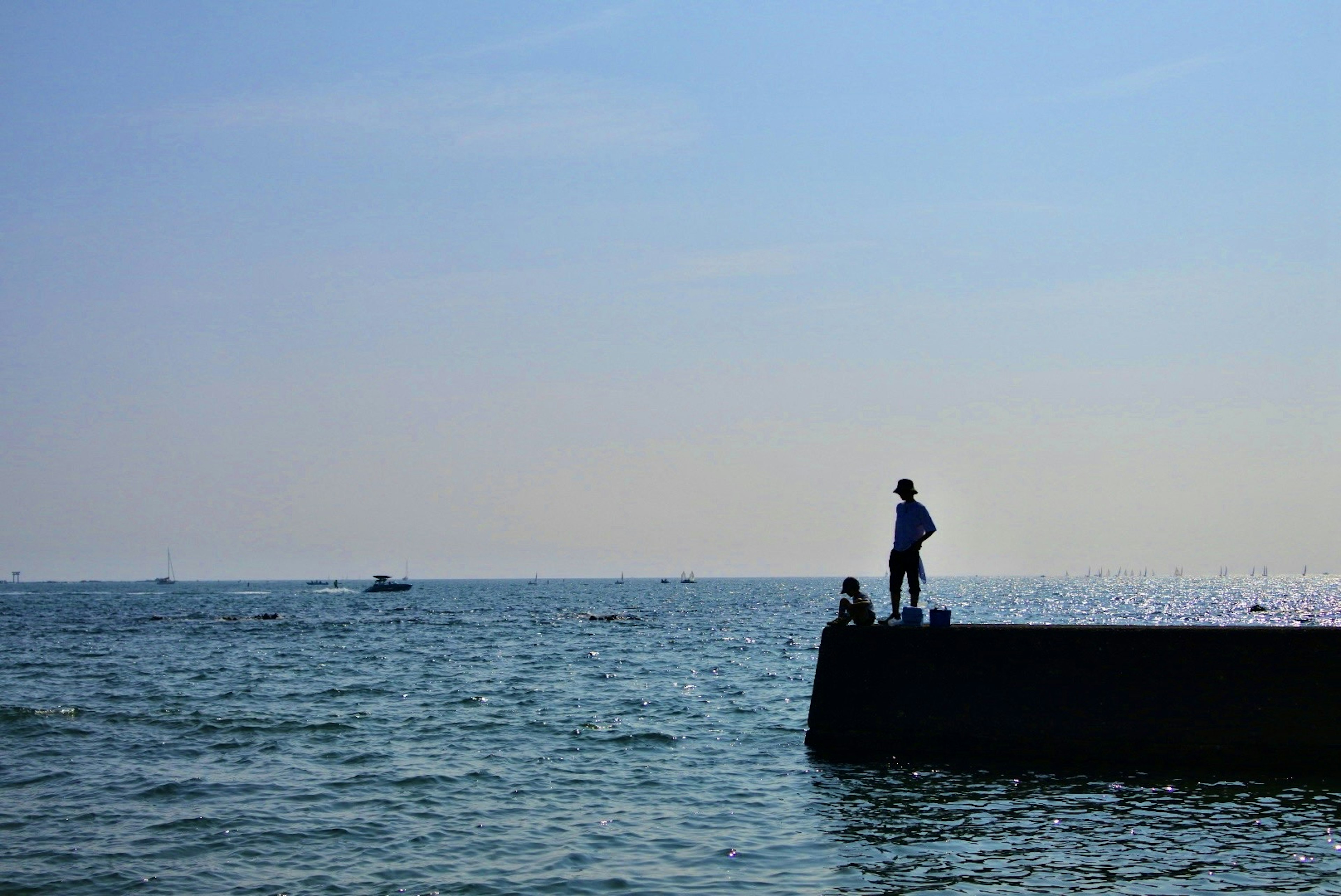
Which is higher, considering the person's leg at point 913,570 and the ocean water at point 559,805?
the person's leg at point 913,570

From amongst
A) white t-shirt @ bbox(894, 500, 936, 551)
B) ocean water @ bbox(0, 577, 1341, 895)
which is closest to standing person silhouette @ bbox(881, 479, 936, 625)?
white t-shirt @ bbox(894, 500, 936, 551)

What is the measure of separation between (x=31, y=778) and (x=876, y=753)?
45.3 feet

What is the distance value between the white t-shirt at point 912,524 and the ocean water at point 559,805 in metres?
3.50

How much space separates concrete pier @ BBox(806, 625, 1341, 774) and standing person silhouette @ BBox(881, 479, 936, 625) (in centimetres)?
115

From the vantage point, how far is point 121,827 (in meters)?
16.0

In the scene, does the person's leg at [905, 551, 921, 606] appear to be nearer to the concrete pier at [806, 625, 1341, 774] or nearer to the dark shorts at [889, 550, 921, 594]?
the dark shorts at [889, 550, 921, 594]

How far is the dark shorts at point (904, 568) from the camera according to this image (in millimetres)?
18891

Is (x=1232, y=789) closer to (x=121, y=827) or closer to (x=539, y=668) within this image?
(x=121, y=827)

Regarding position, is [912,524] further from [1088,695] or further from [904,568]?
[1088,695]

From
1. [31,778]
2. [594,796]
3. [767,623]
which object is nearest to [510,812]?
[594,796]

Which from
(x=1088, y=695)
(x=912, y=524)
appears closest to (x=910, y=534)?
(x=912, y=524)

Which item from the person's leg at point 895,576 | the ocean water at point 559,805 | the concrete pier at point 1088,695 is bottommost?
the ocean water at point 559,805

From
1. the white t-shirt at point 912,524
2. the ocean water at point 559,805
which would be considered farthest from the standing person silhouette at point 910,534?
the ocean water at point 559,805

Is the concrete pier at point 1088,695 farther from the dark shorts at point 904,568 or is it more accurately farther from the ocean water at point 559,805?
the dark shorts at point 904,568
